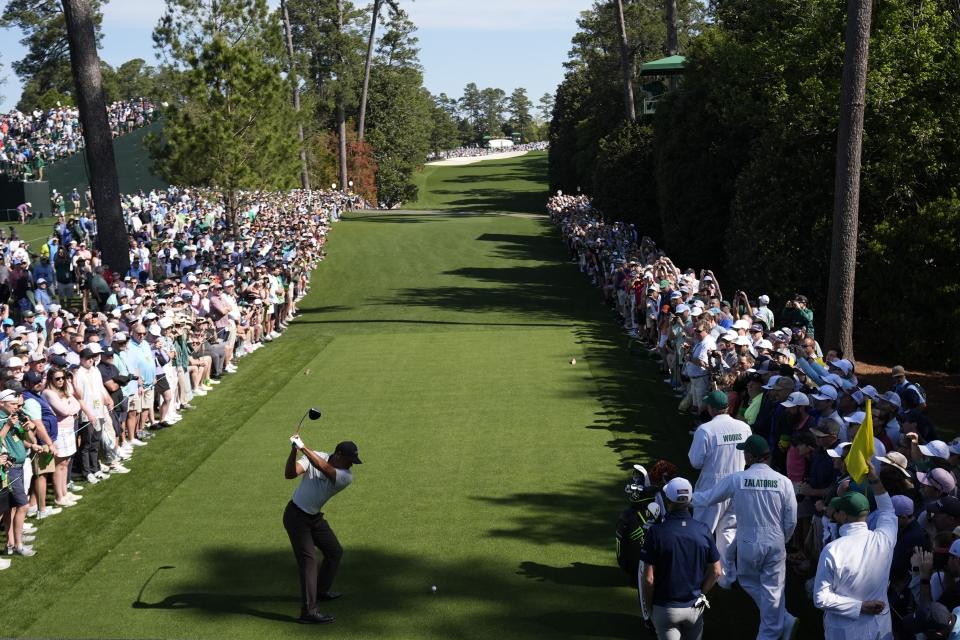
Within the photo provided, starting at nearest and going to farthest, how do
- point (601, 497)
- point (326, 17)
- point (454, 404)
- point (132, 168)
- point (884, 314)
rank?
point (601, 497), point (454, 404), point (884, 314), point (132, 168), point (326, 17)

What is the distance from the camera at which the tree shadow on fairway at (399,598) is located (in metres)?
8.65

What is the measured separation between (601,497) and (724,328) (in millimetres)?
4700

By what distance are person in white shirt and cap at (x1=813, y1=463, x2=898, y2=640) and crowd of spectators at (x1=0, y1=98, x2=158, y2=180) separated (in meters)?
42.1

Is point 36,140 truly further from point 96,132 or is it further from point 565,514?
point 565,514

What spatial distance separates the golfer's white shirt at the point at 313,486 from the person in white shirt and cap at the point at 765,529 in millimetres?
3295

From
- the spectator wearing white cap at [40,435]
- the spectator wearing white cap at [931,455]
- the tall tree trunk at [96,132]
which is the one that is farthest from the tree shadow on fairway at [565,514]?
the tall tree trunk at [96,132]

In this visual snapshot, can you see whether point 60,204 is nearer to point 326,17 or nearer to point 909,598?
point 326,17

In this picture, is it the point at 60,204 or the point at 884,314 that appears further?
the point at 60,204

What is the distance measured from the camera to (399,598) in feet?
30.5

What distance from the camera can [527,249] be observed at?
38500 mm

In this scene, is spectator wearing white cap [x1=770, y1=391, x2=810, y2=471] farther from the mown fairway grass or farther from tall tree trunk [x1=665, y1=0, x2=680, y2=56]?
tall tree trunk [x1=665, y1=0, x2=680, y2=56]

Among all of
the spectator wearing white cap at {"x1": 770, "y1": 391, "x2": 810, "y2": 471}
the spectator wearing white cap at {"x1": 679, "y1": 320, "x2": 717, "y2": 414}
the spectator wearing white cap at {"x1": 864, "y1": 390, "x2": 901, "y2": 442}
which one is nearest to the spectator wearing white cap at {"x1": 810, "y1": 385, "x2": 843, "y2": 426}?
the spectator wearing white cap at {"x1": 770, "y1": 391, "x2": 810, "y2": 471}

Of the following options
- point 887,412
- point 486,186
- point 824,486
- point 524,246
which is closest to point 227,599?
point 824,486

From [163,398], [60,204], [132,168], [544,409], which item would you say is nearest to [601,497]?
[544,409]
